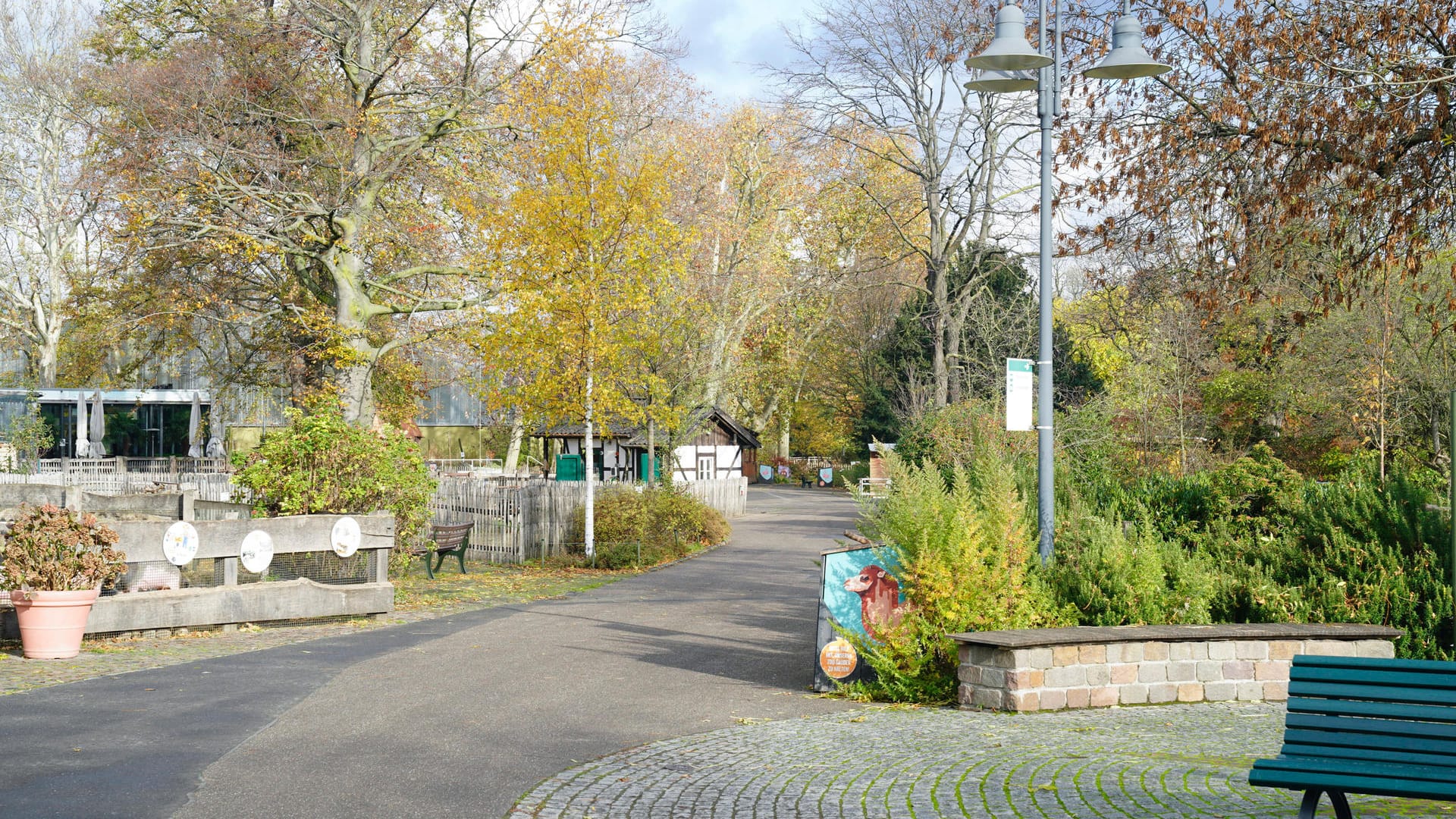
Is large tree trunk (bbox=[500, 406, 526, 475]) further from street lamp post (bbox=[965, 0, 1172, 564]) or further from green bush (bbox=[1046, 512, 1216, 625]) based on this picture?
green bush (bbox=[1046, 512, 1216, 625])

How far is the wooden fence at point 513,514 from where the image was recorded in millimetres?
23312

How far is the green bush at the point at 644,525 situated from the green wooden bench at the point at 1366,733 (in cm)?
1747

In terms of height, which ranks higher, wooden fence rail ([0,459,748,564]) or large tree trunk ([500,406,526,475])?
large tree trunk ([500,406,526,475])

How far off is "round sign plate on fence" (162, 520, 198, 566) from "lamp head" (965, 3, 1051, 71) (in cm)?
919

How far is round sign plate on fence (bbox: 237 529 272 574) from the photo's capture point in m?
13.4

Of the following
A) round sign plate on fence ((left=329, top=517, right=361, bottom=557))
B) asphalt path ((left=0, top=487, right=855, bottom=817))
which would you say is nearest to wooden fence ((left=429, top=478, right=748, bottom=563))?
round sign plate on fence ((left=329, top=517, right=361, bottom=557))

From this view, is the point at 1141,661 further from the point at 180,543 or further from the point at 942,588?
the point at 180,543

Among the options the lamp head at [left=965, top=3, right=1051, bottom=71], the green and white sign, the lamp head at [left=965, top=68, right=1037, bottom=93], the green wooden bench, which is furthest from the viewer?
the lamp head at [left=965, top=68, right=1037, bottom=93]

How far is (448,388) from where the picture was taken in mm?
64938

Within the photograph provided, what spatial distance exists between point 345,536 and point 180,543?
2201 millimetres

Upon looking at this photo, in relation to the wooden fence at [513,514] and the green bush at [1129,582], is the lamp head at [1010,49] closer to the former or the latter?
the green bush at [1129,582]

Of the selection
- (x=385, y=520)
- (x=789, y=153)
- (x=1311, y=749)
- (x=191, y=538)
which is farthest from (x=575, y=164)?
(x=789, y=153)

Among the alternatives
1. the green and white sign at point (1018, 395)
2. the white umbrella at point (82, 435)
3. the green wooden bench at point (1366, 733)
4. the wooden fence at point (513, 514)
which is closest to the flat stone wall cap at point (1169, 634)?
the green and white sign at point (1018, 395)

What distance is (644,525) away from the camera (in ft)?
76.2
